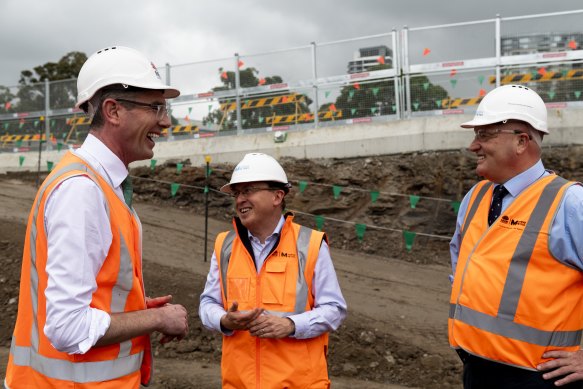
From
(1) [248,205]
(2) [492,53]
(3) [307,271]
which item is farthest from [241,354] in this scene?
(2) [492,53]

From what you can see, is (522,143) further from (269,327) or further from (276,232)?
(269,327)

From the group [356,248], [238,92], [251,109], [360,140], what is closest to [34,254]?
[356,248]

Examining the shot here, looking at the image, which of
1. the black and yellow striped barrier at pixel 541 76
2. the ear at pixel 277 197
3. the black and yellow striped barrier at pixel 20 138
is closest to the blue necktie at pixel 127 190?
the ear at pixel 277 197

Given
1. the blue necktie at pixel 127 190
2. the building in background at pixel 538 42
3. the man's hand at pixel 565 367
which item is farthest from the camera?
the building in background at pixel 538 42

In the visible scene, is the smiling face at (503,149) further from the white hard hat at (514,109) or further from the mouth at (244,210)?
the mouth at (244,210)

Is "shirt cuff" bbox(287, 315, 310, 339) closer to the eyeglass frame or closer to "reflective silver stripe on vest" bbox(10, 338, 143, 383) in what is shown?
"reflective silver stripe on vest" bbox(10, 338, 143, 383)

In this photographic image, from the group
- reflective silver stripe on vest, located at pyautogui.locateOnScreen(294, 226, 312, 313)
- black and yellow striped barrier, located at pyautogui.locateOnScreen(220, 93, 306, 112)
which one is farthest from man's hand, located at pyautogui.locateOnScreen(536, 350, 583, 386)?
black and yellow striped barrier, located at pyautogui.locateOnScreen(220, 93, 306, 112)

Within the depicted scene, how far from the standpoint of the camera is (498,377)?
3254mm

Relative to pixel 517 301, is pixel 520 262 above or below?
above

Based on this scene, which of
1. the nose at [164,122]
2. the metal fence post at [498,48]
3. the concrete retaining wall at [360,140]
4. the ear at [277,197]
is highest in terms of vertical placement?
the metal fence post at [498,48]

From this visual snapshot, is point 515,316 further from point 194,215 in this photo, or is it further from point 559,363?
point 194,215

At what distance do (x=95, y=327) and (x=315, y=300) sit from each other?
1.82 metres

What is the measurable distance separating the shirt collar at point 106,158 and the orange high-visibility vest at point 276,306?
54.2 inches

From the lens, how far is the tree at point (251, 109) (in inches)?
612
